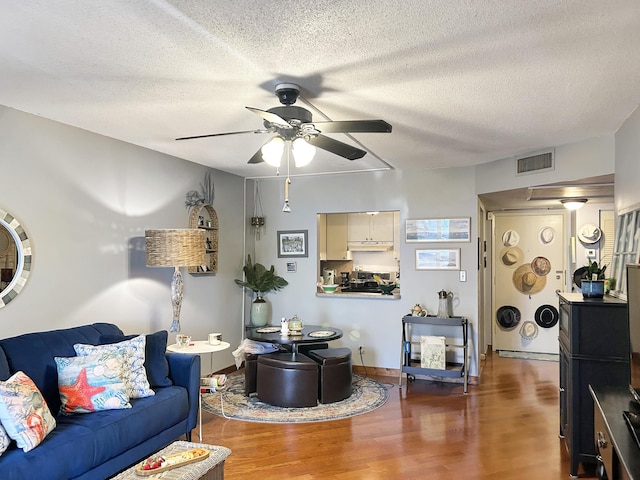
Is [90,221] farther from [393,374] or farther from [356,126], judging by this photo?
[393,374]

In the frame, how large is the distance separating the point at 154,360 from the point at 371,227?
4743mm

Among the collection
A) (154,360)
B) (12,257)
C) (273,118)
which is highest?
(273,118)

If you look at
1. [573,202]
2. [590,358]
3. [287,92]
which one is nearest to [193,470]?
[287,92]

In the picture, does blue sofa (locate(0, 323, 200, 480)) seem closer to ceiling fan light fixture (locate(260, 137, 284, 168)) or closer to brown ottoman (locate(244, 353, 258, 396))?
brown ottoman (locate(244, 353, 258, 396))

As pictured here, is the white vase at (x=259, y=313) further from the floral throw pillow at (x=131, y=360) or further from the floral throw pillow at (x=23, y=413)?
the floral throw pillow at (x=23, y=413)

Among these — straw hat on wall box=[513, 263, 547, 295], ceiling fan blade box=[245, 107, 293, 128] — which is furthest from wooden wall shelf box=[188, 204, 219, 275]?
straw hat on wall box=[513, 263, 547, 295]

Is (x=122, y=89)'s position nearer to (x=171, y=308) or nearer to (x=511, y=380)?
(x=171, y=308)

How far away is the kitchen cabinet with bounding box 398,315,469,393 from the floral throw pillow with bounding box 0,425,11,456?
3.78m

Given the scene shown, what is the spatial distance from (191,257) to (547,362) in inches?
198

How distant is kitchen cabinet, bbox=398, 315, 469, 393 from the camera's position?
4949 millimetres

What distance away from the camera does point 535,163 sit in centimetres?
445

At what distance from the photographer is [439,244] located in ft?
17.6

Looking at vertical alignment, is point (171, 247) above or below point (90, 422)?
above

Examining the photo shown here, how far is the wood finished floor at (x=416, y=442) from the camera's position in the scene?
3.08 metres
